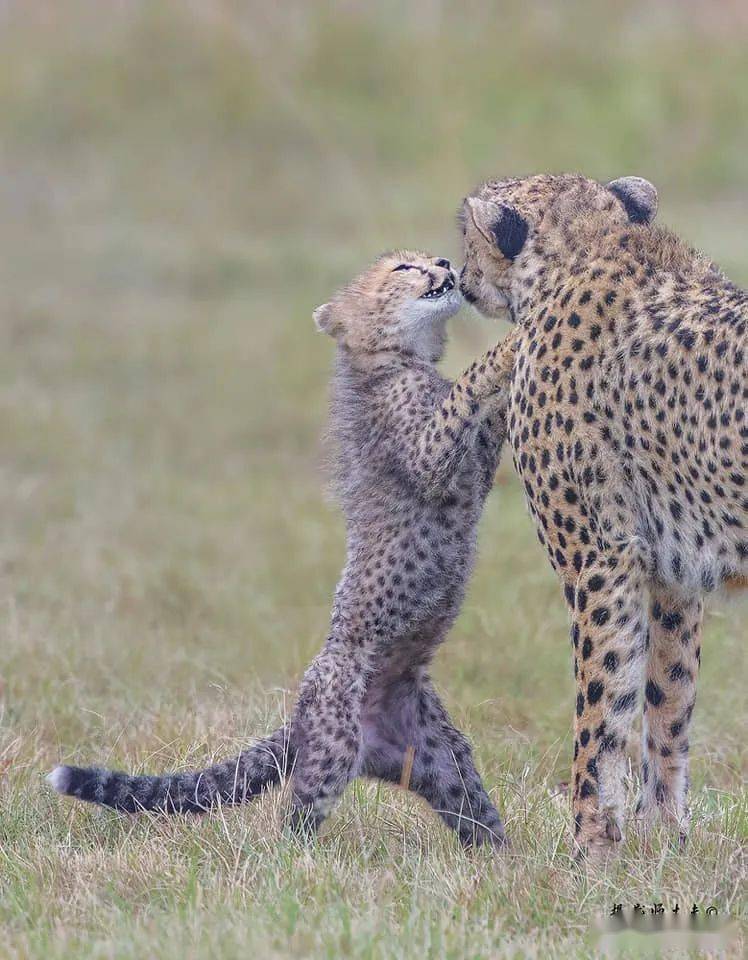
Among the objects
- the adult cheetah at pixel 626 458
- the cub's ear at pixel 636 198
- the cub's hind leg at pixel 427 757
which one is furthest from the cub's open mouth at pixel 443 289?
the cub's hind leg at pixel 427 757

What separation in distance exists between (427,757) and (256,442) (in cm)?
607

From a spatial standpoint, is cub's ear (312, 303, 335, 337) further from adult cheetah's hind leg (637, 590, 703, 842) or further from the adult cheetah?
adult cheetah's hind leg (637, 590, 703, 842)

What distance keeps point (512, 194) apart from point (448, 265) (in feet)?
1.21

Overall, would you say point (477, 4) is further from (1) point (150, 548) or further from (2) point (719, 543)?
(2) point (719, 543)

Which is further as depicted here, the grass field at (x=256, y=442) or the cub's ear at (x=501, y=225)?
the cub's ear at (x=501, y=225)

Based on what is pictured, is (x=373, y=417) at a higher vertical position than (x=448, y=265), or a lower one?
lower

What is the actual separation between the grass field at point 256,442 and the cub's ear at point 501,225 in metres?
1.02

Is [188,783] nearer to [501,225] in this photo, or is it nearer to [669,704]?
[669,704]

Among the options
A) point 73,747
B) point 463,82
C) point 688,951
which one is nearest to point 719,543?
point 688,951

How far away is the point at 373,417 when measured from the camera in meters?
4.58

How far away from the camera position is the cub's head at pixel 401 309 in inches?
183

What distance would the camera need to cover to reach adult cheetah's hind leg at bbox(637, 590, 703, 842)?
4023 mm

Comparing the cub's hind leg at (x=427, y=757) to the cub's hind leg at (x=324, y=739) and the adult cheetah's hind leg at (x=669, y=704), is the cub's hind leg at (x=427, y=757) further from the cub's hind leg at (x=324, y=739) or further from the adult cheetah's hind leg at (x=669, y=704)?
the adult cheetah's hind leg at (x=669, y=704)

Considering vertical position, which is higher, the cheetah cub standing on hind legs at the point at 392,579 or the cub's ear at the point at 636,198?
the cub's ear at the point at 636,198
